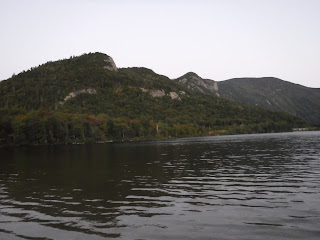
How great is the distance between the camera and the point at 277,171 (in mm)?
34531

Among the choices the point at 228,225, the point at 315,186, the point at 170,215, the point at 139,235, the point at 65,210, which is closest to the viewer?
the point at 139,235

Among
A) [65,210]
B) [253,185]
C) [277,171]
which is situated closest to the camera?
[65,210]

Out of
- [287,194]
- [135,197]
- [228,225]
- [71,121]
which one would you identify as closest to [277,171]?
[287,194]

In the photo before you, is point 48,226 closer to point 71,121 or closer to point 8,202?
point 8,202

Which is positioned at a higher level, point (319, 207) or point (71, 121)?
point (71, 121)

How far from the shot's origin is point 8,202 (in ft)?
72.1

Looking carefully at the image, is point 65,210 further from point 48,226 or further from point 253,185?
point 253,185

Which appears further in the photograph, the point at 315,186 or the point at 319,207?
the point at 315,186

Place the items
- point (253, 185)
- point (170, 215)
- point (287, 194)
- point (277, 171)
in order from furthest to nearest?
point (277, 171) < point (253, 185) < point (287, 194) < point (170, 215)

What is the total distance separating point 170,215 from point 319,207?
915cm

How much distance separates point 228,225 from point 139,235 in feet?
15.3

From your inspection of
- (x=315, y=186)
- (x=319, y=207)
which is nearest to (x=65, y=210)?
(x=319, y=207)

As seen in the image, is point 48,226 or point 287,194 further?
point 287,194

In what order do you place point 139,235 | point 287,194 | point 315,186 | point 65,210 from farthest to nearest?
point 315,186
point 287,194
point 65,210
point 139,235
